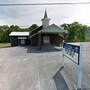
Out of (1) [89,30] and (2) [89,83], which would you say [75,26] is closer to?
(1) [89,30]

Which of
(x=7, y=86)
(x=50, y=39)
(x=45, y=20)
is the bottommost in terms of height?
(x=7, y=86)

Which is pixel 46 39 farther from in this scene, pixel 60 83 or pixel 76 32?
pixel 76 32

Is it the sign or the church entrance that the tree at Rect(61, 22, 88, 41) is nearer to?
the church entrance

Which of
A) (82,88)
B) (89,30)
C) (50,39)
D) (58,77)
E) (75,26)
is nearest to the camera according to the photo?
(82,88)

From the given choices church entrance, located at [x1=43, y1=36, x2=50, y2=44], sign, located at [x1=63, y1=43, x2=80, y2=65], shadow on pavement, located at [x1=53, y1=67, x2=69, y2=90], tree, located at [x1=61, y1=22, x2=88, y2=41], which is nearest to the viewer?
shadow on pavement, located at [x1=53, y1=67, x2=69, y2=90]

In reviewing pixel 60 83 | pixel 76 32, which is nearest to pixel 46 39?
pixel 60 83

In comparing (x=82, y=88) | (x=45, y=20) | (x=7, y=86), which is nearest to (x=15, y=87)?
(x=7, y=86)

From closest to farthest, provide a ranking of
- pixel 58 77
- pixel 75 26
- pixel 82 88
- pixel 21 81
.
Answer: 1. pixel 82 88
2. pixel 21 81
3. pixel 58 77
4. pixel 75 26

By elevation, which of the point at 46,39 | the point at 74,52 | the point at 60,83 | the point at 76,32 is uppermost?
the point at 76,32

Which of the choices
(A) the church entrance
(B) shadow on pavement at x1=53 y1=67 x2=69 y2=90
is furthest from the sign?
(A) the church entrance

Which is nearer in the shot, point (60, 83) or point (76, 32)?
point (60, 83)

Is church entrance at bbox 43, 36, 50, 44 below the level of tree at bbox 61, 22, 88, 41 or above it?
below

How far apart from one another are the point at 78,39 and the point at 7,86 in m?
43.0

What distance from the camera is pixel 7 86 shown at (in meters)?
3.75
